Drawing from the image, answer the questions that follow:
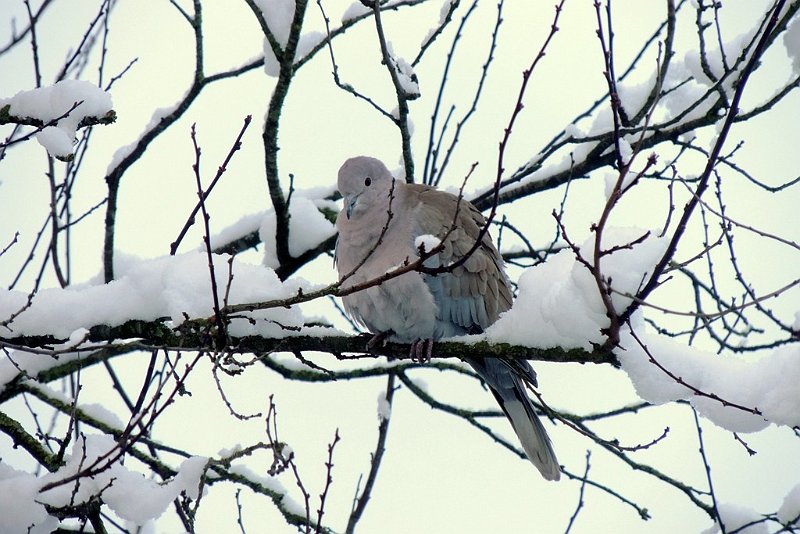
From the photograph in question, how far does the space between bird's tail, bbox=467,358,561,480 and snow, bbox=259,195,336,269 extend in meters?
1.20

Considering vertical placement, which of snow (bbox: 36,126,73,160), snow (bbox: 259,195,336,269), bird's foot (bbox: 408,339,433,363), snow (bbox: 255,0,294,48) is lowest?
bird's foot (bbox: 408,339,433,363)

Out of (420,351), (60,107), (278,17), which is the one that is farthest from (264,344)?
(278,17)

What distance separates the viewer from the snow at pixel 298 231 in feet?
Result: 15.0

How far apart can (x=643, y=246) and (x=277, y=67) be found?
2.28 meters

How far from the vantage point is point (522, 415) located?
13.8ft

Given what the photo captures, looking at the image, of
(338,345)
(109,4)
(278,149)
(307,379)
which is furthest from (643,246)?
(109,4)

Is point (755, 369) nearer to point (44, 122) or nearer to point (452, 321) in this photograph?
point (452, 321)

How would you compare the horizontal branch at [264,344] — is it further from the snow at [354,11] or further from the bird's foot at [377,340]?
the snow at [354,11]

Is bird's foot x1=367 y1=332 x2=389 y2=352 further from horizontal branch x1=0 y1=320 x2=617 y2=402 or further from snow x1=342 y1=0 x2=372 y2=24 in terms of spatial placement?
snow x1=342 y1=0 x2=372 y2=24

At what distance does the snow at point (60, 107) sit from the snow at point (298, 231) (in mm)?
1752

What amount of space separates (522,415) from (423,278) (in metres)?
0.96

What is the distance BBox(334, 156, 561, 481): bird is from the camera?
3809 mm

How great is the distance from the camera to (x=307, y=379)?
15.3 feet

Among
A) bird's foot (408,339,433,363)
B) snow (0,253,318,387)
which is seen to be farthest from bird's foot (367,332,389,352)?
snow (0,253,318,387)
